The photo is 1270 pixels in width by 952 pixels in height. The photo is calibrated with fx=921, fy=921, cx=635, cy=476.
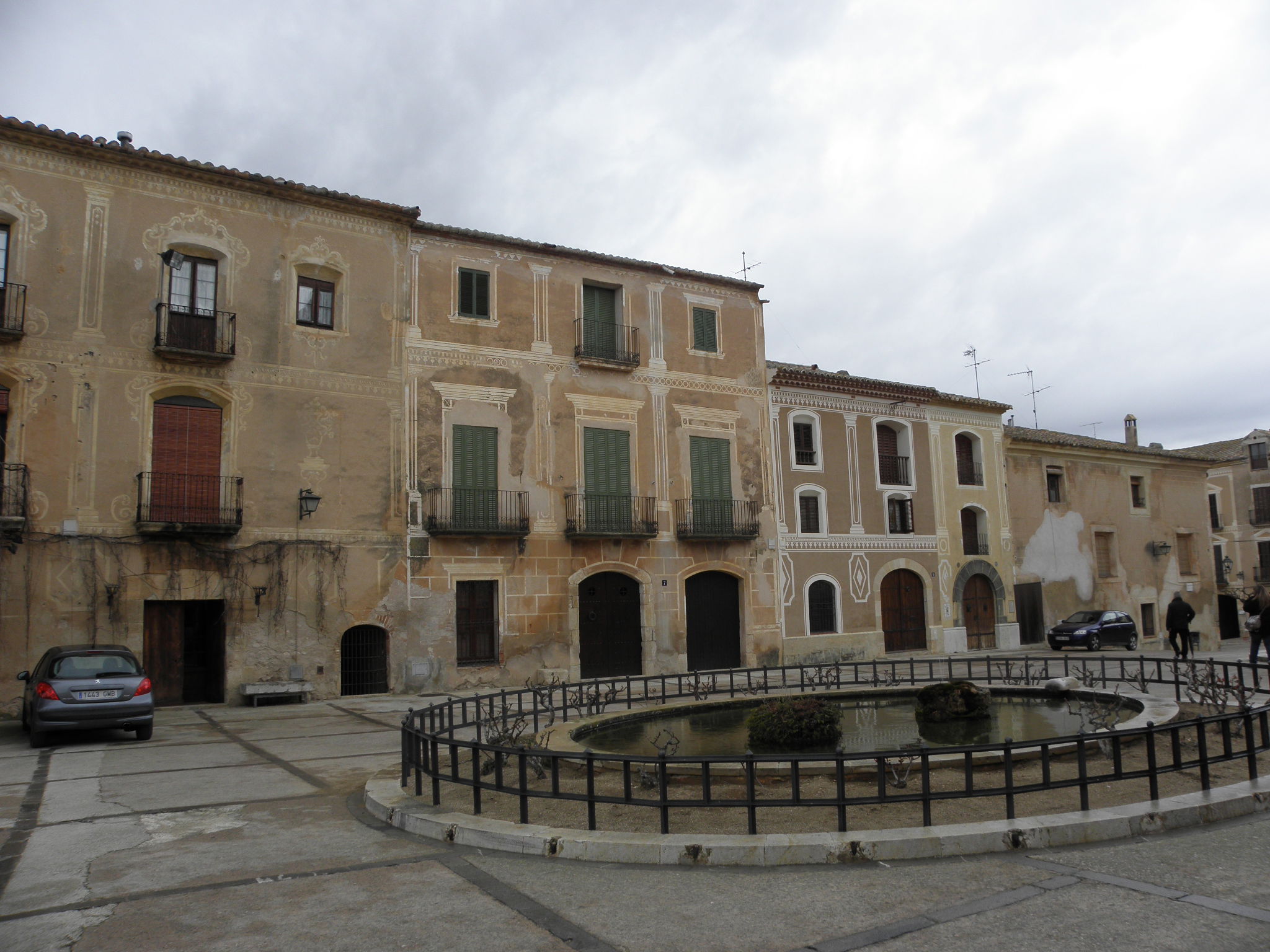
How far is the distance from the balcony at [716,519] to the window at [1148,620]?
2081 centimetres

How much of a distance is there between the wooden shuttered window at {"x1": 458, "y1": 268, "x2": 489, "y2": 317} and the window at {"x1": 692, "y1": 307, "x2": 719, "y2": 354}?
6.37 meters

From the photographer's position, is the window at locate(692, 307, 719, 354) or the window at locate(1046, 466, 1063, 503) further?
the window at locate(1046, 466, 1063, 503)

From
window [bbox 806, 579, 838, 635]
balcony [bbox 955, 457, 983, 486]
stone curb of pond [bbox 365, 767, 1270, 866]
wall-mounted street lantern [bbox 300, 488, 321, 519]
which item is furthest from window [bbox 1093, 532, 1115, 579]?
stone curb of pond [bbox 365, 767, 1270, 866]

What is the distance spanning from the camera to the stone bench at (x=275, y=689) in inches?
745

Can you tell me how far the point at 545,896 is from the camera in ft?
19.4

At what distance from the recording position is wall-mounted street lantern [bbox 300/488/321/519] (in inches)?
798

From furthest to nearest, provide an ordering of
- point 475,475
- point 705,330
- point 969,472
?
point 969,472
point 705,330
point 475,475

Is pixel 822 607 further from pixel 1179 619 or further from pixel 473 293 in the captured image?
pixel 473 293

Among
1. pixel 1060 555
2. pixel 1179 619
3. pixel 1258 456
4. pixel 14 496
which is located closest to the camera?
pixel 14 496

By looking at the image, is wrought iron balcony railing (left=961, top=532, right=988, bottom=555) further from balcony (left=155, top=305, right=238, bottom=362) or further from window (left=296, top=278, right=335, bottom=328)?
balcony (left=155, top=305, right=238, bottom=362)

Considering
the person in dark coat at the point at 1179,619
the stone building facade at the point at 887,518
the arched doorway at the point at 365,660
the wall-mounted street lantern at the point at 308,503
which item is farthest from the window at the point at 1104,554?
the wall-mounted street lantern at the point at 308,503

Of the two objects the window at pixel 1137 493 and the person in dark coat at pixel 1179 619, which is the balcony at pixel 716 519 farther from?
the window at pixel 1137 493

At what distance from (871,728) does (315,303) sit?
15995 mm

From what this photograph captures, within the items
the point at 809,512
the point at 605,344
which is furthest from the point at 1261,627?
the point at 605,344
